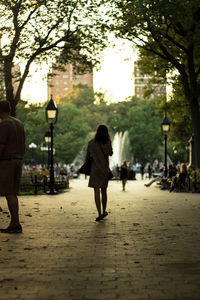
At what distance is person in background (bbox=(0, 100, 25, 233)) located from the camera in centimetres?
896

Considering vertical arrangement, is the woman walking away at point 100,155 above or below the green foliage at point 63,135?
below

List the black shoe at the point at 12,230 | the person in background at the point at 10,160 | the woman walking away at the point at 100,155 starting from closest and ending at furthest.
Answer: the person in background at the point at 10,160 → the black shoe at the point at 12,230 → the woman walking away at the point at 100,155

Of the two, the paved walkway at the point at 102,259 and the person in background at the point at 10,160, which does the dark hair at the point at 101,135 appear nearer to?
the paved walkway at the point at 102,259

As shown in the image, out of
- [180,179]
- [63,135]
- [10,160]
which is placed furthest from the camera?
[63,135]

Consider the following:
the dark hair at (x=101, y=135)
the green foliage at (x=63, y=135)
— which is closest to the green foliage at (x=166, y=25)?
the dark hair at (x=101, y=135)

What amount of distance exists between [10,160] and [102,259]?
9.34ft

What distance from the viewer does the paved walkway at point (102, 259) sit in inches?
201

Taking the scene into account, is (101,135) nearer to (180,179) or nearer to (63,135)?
(180,179)

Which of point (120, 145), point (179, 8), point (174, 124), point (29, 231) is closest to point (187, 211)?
point (29, 231)

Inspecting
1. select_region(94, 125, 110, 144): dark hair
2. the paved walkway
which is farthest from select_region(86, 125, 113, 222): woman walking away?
the paved walkway

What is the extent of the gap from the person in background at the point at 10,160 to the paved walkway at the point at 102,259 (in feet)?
1.32

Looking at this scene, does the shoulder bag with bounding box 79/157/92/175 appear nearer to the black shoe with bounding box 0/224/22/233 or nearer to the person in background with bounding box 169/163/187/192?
the black shoe with bounding box 0/224/22/233

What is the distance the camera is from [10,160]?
9031 millimetres

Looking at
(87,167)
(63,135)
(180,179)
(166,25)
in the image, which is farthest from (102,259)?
(63,135)
